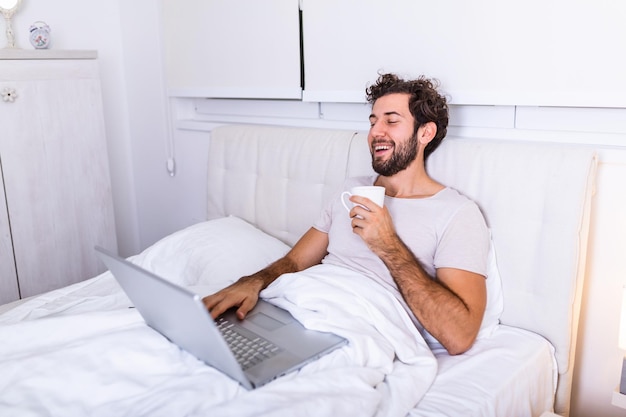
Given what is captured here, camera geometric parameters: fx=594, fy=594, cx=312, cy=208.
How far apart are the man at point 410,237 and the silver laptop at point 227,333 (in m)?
0.10

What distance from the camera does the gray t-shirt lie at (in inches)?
62.3

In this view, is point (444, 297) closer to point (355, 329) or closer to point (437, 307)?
point (437, 307)

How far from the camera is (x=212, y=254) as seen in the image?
6.62 feet

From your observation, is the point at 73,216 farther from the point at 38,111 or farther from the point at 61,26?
the point at 61,26

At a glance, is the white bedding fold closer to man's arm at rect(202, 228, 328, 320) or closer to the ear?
man's arm at rect(202, 228, 328, 320)

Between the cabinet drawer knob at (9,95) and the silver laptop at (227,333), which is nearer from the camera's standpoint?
the silver laptop at (227,333)

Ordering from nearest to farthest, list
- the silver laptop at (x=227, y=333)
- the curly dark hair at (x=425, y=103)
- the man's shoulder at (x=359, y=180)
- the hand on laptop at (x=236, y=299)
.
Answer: the silver laptop at (x=227, y=333) < the hand on laptop at (x=236, y=299) < the curly dark hair at (x=425, y=103) < the man's shoulder at (x=359, y=180)

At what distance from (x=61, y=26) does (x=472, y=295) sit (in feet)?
7.94

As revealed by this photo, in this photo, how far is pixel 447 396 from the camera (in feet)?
4.49

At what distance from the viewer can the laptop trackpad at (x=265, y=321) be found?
1.52m

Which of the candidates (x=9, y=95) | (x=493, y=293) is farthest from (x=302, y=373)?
(x=9, y=95)

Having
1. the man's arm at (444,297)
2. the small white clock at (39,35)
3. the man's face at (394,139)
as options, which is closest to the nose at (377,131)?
the man's face at (394,139)

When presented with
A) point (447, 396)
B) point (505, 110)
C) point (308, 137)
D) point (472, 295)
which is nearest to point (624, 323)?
point (472, 295)

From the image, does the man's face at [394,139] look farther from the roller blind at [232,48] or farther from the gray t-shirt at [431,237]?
the roller blind at [232,48]
